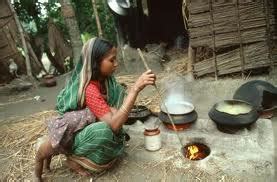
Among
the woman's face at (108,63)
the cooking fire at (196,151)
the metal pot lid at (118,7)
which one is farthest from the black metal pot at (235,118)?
the metal pot lid at (118,7)

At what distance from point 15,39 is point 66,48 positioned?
1522 mm

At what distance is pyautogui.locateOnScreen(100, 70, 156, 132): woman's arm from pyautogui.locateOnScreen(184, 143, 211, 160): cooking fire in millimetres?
1055

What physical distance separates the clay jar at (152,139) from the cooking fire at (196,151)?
32cm

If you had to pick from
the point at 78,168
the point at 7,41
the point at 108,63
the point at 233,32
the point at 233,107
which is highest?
the point at 108,63

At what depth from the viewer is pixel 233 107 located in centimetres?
445

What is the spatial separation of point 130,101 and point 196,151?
1176 millimetres

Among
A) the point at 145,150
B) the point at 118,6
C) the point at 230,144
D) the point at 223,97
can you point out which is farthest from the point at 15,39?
the point at 230,144

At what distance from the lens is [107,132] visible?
339cm

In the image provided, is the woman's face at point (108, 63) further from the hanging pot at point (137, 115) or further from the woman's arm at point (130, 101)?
the hanging pot at point (137, 115)

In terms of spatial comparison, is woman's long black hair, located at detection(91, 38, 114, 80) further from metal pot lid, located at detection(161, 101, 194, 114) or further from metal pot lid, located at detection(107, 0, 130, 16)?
metal pot lid, located at detection(107, 0, 130, 16)

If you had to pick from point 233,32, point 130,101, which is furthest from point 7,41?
point 130,101

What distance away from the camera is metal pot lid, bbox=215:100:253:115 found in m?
4.34

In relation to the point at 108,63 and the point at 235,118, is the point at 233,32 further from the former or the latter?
the point at 108,63

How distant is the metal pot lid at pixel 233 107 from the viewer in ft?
14.2
